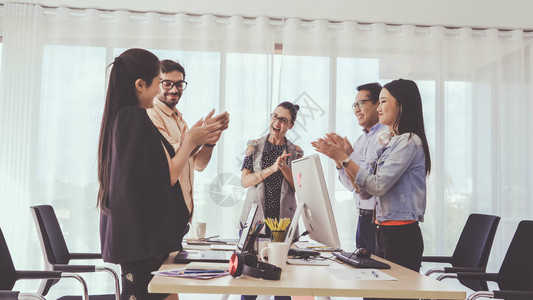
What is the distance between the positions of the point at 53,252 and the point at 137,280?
3.67 feet

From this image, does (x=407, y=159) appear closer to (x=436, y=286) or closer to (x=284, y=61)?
(x=436, y=286)

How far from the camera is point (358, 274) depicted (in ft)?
5.36

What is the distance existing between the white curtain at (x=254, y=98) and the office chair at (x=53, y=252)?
1558mm

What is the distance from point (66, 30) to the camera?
4273 mm

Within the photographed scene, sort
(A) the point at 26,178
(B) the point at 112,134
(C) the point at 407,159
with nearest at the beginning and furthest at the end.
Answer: (B) the point at 112,134 → (C) the point at 407,159 → (A) the point at 26,178

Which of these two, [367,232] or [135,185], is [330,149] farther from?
[135,185]

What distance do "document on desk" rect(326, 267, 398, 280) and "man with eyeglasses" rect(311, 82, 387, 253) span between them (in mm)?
863

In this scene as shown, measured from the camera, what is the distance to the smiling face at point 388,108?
92.3 inches

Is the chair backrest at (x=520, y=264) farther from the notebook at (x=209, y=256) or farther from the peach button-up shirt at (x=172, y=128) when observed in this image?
the peach button-up shirt at (x=172, y=128)

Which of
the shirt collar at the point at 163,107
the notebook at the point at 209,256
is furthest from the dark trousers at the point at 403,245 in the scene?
the shirt collar at the point at 163,107

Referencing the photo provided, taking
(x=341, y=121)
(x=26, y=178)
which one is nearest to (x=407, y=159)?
(x=341, y=121)

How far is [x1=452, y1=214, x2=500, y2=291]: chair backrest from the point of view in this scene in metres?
2.58

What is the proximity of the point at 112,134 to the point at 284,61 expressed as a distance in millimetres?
2911

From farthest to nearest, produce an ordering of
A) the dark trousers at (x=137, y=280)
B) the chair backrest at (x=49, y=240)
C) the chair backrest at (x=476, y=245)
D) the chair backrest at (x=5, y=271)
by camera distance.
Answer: the chair backrest at (x=476, y=245) → the chair backrest at (x=49, y=240) → the chair backrest at (x=5, y=271) → the dark trousers at (x=137, y=280)
